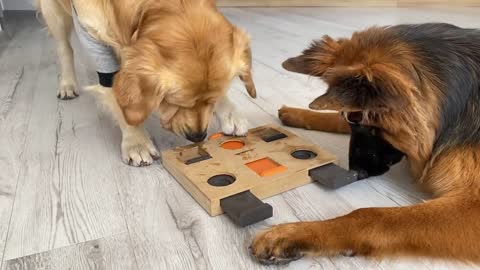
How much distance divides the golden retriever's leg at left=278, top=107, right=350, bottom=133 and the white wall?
4.32 meters

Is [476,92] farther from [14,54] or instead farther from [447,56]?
[14,54]

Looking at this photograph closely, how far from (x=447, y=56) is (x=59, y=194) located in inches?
56.0

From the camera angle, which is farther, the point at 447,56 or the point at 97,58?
the point at 97,58

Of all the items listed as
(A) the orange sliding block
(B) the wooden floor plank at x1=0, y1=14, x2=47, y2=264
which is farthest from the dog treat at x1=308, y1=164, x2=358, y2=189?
(B) the wooden floor plank at x1=0, y1=14, x2=47, y2=264

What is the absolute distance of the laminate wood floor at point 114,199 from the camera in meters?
1.37

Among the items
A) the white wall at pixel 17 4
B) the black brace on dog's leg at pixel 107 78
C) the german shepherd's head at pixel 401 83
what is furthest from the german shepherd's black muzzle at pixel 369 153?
the white wall at pixel 17 4

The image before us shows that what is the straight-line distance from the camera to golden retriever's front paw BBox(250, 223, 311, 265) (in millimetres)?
1306

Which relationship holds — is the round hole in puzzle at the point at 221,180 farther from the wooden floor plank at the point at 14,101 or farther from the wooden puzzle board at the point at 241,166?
the wooden floor plank at the point at 14,101

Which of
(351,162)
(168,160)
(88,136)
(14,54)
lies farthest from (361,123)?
(14,54)

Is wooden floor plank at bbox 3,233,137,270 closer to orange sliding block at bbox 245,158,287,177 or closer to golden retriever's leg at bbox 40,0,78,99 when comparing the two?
orange sliding block at bbox 245,158,287,177

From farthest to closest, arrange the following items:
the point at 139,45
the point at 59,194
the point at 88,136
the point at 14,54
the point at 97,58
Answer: the point at 14,54 → the point at 88,136 → the point at 97,58 → the point at 59,194 → the point at 139,45

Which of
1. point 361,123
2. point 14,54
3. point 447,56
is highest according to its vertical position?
point 447,56

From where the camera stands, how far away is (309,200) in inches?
64.6

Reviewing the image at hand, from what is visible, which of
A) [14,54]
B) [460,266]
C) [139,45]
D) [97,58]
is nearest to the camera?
[460,266]
